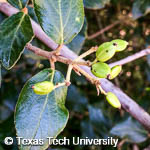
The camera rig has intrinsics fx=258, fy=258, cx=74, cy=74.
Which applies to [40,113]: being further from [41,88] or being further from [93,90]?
[93,90]

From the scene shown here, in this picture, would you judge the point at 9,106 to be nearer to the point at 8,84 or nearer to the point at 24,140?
the point at 8,84

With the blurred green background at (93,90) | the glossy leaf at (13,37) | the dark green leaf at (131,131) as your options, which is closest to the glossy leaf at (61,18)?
the glossy leaf at (13,37)

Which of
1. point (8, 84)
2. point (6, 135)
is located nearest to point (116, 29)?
point (8, 84)

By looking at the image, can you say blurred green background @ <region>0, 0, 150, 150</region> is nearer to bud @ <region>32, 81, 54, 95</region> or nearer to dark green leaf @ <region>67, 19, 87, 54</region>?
dark green leaf @ <region>67, 19, 87, 54</region>

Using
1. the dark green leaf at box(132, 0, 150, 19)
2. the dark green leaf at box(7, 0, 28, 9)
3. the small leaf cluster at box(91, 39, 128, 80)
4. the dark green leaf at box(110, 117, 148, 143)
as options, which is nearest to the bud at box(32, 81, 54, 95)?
the small leaf cluster at box(91, 39, 128, 80)

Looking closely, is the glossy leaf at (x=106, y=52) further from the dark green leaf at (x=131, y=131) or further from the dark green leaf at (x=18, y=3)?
the dark green leaf at (x=131, y=131)

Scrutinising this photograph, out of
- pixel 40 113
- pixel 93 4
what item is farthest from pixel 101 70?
pixel 93 4
